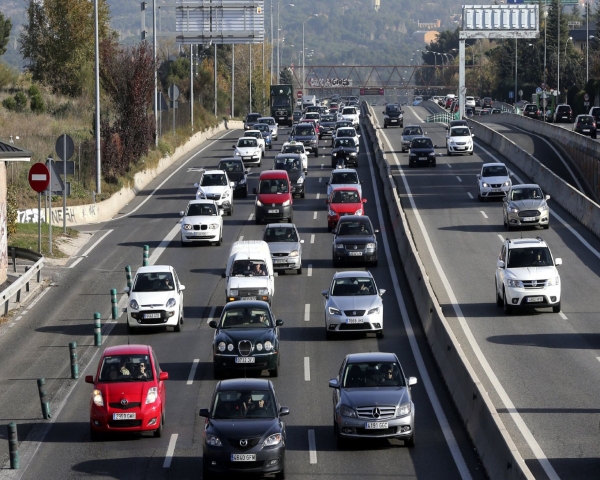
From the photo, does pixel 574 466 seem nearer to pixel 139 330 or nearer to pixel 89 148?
pixel 139 330

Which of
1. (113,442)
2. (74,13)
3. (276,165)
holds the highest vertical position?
(74,13)

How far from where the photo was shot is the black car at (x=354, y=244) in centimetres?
3647

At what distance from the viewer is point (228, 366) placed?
24.1 metres

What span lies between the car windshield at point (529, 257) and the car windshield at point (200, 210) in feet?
46.1

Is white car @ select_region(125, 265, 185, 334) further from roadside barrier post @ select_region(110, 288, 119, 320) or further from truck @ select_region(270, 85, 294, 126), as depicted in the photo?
truck @ select_region(270, 85, 294, 126)

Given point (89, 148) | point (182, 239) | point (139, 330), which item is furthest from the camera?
point (89, 148)

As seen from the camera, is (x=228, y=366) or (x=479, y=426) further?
(x=228, y=366)

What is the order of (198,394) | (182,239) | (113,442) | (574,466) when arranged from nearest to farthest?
(574,466) → (113,442) → (198,394) → (182,239)

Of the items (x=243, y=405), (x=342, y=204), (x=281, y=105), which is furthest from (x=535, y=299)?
(x=281, y=105)

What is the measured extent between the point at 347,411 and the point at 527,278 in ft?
40.1

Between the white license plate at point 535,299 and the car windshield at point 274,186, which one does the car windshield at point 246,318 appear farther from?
the car windshield at point 274,186

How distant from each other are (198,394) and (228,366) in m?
1.17

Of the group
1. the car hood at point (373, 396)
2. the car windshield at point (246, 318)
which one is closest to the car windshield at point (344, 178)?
the car windshield at point (246, 318)

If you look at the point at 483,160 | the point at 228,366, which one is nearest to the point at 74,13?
the point at 483,160
